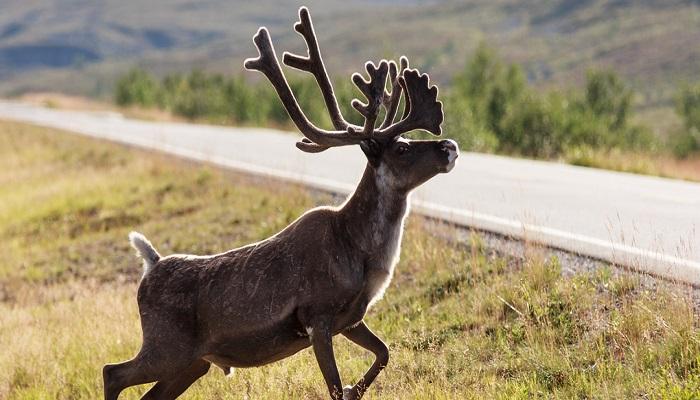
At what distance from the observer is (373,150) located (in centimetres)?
554

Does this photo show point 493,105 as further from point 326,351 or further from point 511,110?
point 326,351

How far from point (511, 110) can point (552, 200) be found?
26609mm

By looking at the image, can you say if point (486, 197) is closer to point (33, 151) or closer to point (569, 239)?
point (569, 239)

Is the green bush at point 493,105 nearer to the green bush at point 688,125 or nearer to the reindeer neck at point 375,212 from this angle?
the green bush at point 688,125

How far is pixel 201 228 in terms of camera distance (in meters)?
13.4

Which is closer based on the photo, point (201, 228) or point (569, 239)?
point (569, 239)

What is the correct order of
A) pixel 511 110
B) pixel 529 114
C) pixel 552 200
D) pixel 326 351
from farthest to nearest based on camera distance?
pixel 511 110
pixel 529 114
pixel 552 200
pixel 326 351

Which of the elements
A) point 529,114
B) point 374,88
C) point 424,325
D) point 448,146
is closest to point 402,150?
point 448,146

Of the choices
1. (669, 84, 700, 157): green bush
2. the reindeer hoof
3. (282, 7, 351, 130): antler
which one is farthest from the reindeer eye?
(669, 84, 700, 157): green bush

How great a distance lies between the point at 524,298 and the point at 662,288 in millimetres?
1070

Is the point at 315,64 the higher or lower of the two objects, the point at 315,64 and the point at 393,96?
the higher

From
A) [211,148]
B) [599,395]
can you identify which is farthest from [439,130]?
[211,148]

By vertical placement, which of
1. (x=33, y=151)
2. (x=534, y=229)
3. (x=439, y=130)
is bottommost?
(x=33, y=151)

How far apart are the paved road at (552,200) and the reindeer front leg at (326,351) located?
304cm
